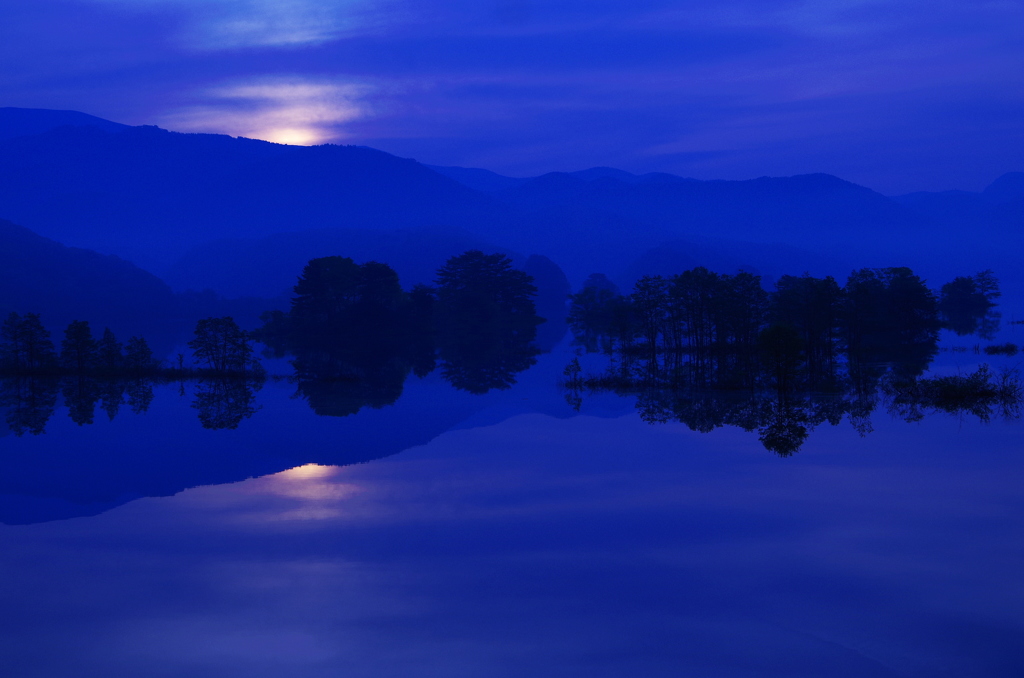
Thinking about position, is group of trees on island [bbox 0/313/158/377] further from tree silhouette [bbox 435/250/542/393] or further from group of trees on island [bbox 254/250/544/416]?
tree silhouette [bbox 435/250/542/393]

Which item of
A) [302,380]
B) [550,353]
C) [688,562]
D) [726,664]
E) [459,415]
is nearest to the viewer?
[726,664]

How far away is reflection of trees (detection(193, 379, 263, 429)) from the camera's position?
4222cm

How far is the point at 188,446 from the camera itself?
34.9 meters

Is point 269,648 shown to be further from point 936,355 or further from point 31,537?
point 936,355

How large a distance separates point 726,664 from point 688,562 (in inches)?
201

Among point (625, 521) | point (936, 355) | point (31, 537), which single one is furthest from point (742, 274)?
point (31, 537)

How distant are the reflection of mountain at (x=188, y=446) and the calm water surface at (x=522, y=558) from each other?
0.68 feet

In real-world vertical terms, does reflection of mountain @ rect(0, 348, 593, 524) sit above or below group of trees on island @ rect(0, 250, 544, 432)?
below

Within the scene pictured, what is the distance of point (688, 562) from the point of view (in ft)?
59.8

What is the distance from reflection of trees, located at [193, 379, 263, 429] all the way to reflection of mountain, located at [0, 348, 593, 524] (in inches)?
29.5

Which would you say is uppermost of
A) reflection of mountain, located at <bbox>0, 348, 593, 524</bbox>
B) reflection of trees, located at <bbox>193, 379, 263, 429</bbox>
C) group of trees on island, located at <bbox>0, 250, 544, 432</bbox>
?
group of trees on island, located at <bbox>0, 250, 544, 432</bbox>

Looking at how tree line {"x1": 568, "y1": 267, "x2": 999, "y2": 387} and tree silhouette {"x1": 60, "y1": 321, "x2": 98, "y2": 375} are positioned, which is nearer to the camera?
tree line {"x1": 568, "y1": 267, "x2": 999, "y2": 387}

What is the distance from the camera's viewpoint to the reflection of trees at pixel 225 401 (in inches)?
1662

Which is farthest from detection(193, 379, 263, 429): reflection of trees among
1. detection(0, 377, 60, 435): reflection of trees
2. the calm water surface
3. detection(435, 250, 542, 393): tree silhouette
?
detection(435, 250, 542, 393): tree silhouette
